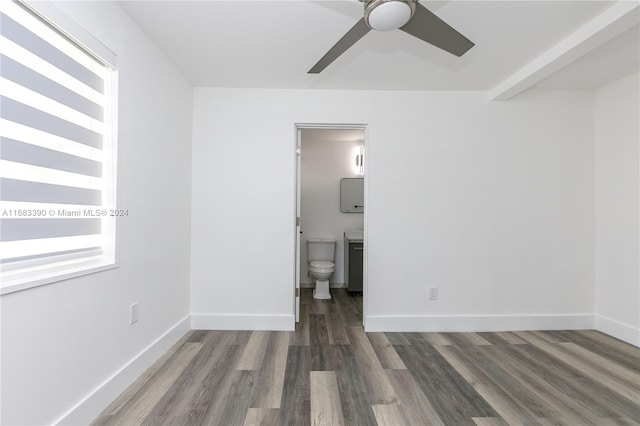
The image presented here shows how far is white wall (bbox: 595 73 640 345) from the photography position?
2400mm

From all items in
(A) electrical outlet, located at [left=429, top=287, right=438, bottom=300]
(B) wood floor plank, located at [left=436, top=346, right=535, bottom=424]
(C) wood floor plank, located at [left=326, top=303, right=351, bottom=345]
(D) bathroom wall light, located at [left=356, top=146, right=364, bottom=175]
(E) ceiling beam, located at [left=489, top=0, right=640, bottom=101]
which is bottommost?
(C) wood floor plank, located at [left=326, top=303, right=351, bottom=345]

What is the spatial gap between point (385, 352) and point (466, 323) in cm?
97

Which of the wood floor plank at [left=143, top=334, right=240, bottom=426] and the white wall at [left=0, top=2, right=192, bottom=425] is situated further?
the wood floor plank at [left=143, top=334, right=240, bottom=426]

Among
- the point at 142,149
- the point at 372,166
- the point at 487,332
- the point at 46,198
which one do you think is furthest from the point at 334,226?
the point at 46,198

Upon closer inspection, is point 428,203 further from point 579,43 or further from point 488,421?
point 488,421

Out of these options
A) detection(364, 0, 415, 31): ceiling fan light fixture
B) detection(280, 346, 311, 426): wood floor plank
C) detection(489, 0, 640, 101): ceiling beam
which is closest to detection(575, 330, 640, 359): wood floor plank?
detection(489, 0, 640, 101): ceiling beam

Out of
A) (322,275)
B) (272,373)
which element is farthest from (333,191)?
(272,373)

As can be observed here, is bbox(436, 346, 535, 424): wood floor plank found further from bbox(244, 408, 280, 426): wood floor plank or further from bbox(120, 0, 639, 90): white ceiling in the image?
bbox(120, 0, 639, 90): white ceiling

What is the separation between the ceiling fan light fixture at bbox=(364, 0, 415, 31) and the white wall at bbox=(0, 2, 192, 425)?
1.40 m

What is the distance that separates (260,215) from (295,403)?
1567 mm

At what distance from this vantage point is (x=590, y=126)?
271 centimetres

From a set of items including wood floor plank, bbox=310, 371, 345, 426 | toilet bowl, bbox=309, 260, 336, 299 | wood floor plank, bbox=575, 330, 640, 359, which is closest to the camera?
wood floor plank, bbox=310, 371, 345, 426

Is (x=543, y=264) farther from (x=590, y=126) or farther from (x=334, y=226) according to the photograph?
(x=334, y=226)

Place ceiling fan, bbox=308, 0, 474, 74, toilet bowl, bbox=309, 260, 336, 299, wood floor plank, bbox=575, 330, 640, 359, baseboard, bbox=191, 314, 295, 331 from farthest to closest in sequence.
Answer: toilet bowl, bbox=309, 260, 336, 299
baseboard, bbox=191, 314, 295, 331
wood floor plank, bbox=575, 330, 640, 359
ceiling fan, bbox=308, 0, 474, 74
